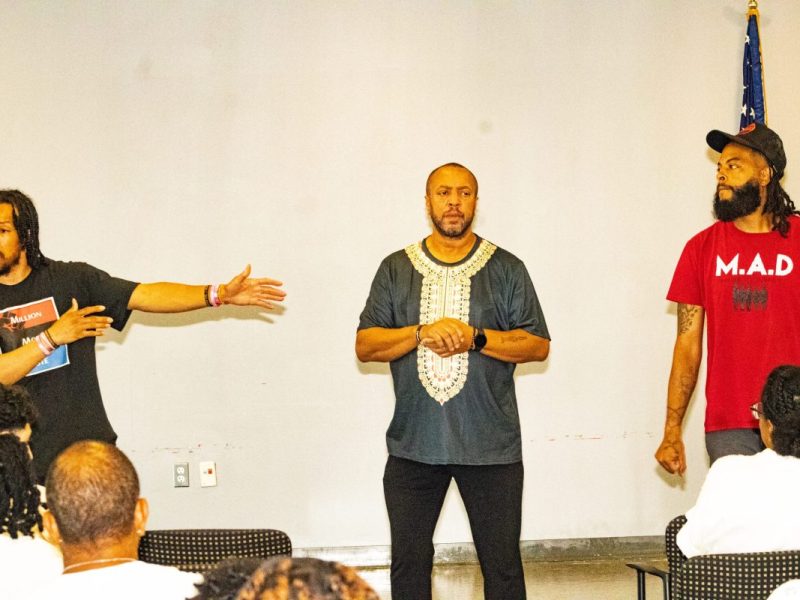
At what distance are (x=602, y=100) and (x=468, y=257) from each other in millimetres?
2384

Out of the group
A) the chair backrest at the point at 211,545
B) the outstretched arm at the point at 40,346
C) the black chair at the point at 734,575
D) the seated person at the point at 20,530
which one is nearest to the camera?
the seated person at the point at 20,530

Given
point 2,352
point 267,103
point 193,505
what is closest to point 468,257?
point 2,352

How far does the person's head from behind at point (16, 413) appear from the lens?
316 centimetres

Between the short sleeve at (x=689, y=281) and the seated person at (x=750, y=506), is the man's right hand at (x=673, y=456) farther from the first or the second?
the seated person at (x=750, y=506)

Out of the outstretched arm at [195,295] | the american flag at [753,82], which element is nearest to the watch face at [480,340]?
the outstretched arm at [195,295]

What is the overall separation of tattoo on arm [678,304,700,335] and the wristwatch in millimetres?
962

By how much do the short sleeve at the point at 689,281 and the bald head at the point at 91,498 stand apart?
2805 mm

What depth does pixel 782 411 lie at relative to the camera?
3109mm

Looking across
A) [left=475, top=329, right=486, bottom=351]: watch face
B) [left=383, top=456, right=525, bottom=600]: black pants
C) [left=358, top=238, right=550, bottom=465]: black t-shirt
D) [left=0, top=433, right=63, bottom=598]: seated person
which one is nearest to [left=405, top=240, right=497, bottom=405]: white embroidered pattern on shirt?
[left=358, top=238, right=550, bottom=465]: black t-shirt

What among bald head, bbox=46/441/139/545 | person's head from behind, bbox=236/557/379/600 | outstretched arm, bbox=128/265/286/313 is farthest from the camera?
outstretched arm, bbox=128/265/286/313

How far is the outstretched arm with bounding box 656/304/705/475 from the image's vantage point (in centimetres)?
428

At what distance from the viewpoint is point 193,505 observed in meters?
6.04

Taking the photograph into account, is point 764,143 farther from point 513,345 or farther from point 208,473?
point 208,473

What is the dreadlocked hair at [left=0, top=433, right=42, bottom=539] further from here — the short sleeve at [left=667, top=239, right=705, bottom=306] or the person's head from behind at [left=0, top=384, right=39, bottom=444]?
the short sleeve at [left=667, top=239, right=705, bottom=306]
